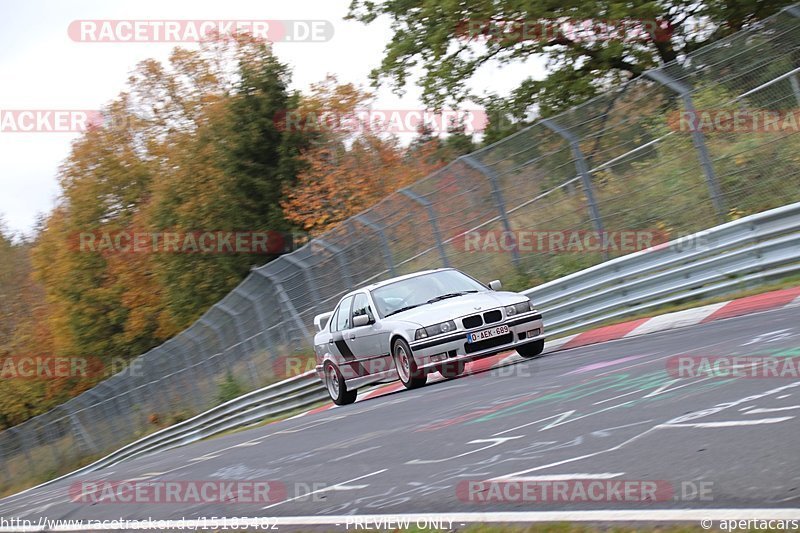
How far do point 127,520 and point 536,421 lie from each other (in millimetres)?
3208

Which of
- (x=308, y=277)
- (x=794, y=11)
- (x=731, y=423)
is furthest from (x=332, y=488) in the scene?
(x=308, y=277)

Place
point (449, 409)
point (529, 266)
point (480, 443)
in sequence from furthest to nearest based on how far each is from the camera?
point (529, 266)
point (449, 409)
point (480, 443)

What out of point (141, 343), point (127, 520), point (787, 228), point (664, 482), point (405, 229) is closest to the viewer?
point (664, 482)

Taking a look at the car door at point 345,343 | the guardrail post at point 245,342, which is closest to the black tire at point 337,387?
the car door at point 345,343

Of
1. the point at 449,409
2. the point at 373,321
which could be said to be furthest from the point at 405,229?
the point at 449,409

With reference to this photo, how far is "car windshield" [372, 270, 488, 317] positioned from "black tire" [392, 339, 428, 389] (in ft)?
2.16

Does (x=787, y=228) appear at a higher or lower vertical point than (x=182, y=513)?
higher

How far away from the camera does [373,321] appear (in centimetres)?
1443

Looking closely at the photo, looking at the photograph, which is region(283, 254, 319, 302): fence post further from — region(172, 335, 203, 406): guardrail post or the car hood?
the car hood

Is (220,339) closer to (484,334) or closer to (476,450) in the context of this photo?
(484,334)

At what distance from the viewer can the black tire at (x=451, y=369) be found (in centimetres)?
1331

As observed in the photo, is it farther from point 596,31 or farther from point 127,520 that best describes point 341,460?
point 596,31

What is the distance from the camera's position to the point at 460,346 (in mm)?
13016

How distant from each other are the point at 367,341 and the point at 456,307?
1.72m
